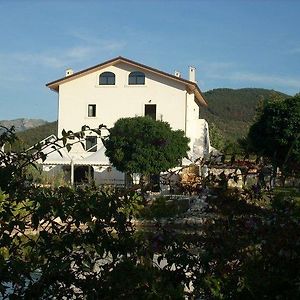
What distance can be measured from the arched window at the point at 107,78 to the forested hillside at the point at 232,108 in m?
49.2

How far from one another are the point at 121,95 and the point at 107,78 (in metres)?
1.46

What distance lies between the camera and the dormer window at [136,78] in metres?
36.8

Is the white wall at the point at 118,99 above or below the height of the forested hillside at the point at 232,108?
below

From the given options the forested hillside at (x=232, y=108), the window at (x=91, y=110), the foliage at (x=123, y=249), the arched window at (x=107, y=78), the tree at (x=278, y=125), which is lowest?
the foliage at (x=123, y=249)

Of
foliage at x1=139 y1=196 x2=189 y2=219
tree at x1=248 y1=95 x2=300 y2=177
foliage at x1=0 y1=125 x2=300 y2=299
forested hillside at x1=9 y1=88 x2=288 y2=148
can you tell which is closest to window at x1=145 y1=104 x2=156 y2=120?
tree at x1=248 y1=95 x2=300 y2=177

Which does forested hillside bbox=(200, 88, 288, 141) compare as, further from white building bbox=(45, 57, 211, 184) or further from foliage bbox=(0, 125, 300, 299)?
foliage bbox=(0, 125, 300, 299)

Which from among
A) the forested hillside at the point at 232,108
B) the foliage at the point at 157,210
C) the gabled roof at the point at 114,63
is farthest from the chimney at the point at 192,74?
the forested hillside at the point at 232,108

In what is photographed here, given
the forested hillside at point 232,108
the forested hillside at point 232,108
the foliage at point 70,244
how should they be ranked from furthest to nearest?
the forested hillside at point 232,108
the forested hillside at point 232,108
the foliage at point 70,244

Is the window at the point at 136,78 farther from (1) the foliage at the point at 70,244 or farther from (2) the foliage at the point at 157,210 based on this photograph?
(1) the foliage at the point at 70,244

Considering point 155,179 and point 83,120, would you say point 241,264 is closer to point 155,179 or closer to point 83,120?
point 155,179

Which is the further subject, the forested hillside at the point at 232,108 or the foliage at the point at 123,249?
the forested hillside at the point at 232,108

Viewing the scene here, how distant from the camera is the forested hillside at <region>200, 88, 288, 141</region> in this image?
89.1 metres

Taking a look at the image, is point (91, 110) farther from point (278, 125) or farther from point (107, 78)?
point (278, 125)

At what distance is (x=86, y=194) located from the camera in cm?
244
